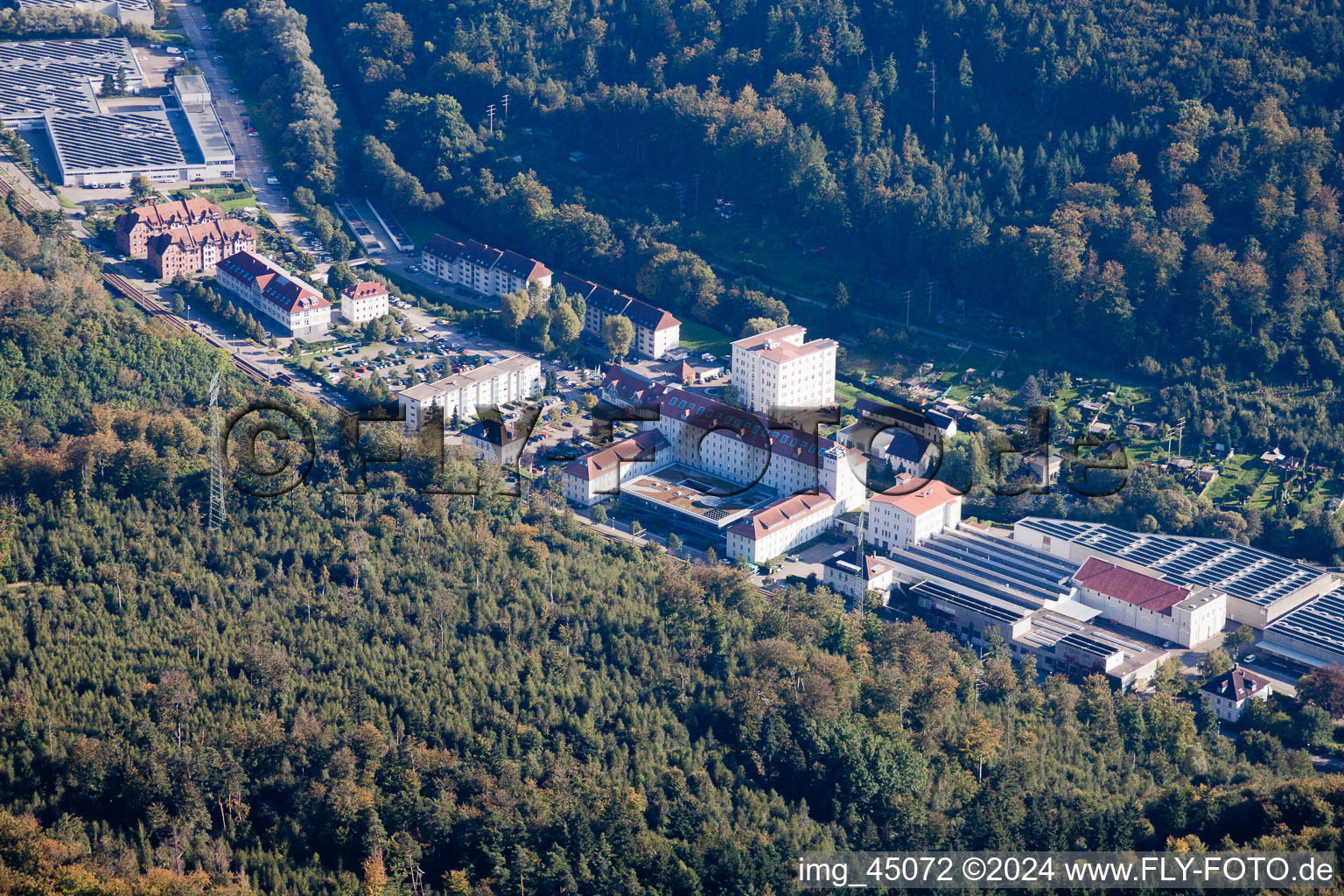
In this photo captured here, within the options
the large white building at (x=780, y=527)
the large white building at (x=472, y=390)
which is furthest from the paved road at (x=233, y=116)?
the large white building at (x=780, y=527)

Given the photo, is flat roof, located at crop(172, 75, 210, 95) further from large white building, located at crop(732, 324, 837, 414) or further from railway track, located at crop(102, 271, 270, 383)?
large white building, located at crop(732, 324, 837, 414)

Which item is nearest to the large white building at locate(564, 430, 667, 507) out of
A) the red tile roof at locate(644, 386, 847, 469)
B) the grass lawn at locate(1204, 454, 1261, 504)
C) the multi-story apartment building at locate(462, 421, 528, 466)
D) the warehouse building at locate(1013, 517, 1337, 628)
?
the red tile roof at locate(644, 386, 847, 469)

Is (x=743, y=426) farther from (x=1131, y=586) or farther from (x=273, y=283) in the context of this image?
(x=273, y=283)

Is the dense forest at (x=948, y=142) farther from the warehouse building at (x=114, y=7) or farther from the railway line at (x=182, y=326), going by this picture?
the railway line at (x=182, y=326)

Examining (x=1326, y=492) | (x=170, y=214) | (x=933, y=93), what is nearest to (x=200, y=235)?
(x=170, y=214)

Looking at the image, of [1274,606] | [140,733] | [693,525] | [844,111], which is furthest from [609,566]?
[844,111]

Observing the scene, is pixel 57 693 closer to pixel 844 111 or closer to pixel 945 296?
pixel 945 296
